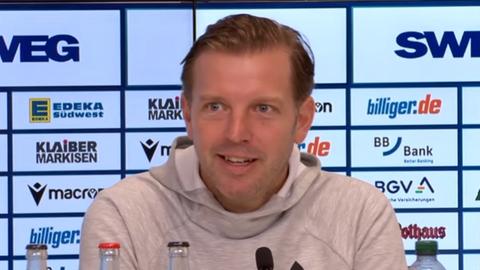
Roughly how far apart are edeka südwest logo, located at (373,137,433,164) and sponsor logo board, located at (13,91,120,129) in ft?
4.23

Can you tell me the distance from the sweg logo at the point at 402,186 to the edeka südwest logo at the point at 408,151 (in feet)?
0.31

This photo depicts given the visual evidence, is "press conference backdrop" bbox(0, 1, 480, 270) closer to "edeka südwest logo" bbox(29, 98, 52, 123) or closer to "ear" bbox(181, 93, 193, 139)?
"edeka südwest logo" bbox(29, 98, 52, 123)

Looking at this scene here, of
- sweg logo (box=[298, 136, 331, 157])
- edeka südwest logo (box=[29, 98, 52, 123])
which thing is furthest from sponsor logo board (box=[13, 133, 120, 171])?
sweg logo (box=[298, 136, 331, 157])

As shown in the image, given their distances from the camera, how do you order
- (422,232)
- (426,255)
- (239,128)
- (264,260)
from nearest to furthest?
(264,260) < (239,128) < (426,255) < (422,232)

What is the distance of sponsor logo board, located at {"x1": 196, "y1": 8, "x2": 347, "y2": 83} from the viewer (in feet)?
14.3

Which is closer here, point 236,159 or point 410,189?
point 236,159

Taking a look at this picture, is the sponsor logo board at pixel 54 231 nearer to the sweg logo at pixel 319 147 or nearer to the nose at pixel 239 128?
the sweg logo at pixel 319 147

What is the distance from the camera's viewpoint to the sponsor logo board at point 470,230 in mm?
4344

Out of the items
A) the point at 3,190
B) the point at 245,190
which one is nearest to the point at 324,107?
the point at 3,190

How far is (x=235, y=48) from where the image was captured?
171 centimetres

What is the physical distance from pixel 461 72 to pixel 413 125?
0.35m

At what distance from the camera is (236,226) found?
5.87 feet

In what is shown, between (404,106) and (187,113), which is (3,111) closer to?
(404,106)

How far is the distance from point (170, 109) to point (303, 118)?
2600 millimetres
